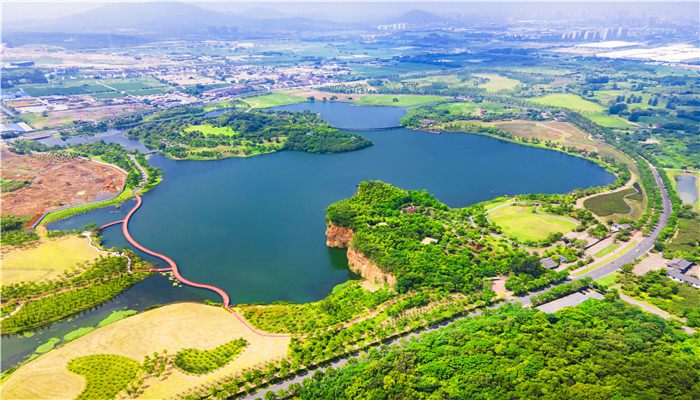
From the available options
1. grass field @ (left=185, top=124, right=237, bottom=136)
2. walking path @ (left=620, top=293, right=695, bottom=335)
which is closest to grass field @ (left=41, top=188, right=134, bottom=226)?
grass field @ (left=185, top=124, right=237, bottom=136)

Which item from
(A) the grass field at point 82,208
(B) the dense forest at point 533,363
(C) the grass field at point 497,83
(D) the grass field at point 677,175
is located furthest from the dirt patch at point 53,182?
(C) the grass field at point 497,83

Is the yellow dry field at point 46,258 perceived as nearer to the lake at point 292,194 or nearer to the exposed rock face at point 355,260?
the lake at point 292,194

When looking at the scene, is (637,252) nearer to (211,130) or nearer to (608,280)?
(608,280)

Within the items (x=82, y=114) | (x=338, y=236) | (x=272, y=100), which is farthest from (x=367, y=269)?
(x=82, y=114)

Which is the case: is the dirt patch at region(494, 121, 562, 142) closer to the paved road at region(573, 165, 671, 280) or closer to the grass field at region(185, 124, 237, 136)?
the paved road at region(573, 165, 671, 280)

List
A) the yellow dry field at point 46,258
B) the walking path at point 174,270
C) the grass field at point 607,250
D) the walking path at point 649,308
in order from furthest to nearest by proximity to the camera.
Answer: the grass field at point 607,250, the yellow dry field at point 46,258, the walking path at point 174,270, the walking path at point 649,308

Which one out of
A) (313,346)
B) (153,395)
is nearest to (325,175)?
(313,346)
